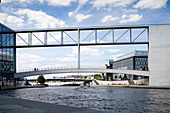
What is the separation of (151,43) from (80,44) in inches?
663

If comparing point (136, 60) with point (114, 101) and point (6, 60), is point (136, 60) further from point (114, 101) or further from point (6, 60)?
point (114, 101)

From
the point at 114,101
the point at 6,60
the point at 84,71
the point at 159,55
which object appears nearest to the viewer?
the point at 114,101

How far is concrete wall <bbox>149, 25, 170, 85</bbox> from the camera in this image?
164 feet

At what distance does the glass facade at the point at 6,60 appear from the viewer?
49.4 metres

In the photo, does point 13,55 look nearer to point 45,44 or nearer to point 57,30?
point 45,44

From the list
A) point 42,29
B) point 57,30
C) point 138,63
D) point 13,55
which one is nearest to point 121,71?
point 57,30

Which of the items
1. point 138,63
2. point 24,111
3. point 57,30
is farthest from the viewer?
point 138,63

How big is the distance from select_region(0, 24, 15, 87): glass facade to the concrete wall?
33991 mm

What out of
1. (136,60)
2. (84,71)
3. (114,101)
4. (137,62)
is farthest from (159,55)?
(137,62)

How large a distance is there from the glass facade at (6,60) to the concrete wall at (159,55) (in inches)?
1338

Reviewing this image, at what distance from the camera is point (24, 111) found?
35.3 ft

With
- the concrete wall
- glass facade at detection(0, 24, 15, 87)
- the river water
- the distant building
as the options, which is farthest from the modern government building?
the river water

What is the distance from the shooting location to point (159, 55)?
166 ft

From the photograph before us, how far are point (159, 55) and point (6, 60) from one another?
36286 millimetres
